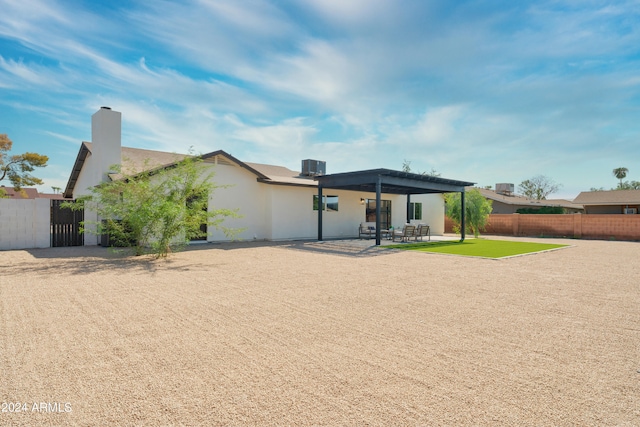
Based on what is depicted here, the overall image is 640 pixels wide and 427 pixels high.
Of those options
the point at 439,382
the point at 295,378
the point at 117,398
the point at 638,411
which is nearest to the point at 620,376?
the point at 638,411

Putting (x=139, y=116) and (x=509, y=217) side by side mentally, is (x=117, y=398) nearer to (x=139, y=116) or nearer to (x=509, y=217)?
(x=139, y=116)

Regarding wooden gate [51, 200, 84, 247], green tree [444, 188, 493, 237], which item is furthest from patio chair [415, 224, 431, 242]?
wooden gate [51, 200, 84, 247]

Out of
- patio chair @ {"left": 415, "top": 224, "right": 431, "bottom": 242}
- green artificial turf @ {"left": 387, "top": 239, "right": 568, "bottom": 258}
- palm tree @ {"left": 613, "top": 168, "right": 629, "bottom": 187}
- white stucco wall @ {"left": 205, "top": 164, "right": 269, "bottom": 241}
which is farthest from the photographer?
palm tree @ {"left": 613, "top": 168, "right": 629, "bottom": 187}

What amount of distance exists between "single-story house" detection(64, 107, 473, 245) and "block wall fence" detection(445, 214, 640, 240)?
7.71 metres

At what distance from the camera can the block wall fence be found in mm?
19953

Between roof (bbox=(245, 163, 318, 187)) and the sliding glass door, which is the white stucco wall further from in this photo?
the sliding glass door

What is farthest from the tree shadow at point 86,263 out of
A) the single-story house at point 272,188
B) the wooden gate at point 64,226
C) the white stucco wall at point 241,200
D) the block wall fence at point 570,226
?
the block wall fence at point 570,226

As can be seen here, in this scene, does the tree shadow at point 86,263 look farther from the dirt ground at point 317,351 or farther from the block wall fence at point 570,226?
the block wall fence at point 570,226

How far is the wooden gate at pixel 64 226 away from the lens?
13414mm

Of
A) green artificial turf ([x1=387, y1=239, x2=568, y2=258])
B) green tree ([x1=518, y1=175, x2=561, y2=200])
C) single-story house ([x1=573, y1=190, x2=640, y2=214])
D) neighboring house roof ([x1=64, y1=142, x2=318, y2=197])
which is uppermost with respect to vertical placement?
green tree ([x1=518, y1=175, x2=561, y2=200])

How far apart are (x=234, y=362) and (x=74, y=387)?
126cm

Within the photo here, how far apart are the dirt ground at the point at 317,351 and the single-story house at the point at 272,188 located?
299 inches

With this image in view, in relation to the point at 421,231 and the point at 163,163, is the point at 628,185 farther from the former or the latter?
the point at 163,163

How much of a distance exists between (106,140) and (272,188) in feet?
22.7
